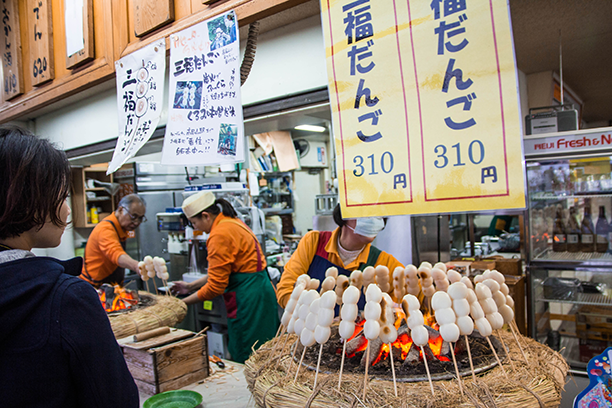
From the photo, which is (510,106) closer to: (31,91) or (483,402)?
(483,402)

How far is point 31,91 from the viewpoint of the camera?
355 centimetres

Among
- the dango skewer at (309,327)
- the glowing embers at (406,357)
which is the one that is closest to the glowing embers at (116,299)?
the glowing embers at (406,357)

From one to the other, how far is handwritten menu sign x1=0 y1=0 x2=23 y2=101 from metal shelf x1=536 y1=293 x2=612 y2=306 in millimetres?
5143

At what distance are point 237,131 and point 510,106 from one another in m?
1.15

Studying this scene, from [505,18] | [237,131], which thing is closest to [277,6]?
[237,131]

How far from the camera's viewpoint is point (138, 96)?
2330 mm

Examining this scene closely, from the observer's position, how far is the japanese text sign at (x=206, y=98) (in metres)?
1.83

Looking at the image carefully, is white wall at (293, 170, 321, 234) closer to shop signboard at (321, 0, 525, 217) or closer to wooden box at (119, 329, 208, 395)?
wooden box at (119, 329, 208, 395)

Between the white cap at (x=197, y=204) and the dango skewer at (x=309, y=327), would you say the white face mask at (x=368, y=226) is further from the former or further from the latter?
the white cap at (x=197, y=204)

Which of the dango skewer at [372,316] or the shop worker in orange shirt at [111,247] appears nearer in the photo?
the dango skewer at [372,316]

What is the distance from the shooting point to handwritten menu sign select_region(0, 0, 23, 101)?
367 centimetres

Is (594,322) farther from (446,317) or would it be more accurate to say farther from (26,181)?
(26,181)

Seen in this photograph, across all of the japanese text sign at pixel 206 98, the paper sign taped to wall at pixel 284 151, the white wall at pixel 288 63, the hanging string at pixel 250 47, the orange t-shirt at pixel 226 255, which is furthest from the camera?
the paper sign taped to wall at pixel 284 151

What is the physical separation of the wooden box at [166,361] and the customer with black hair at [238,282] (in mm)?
1335
